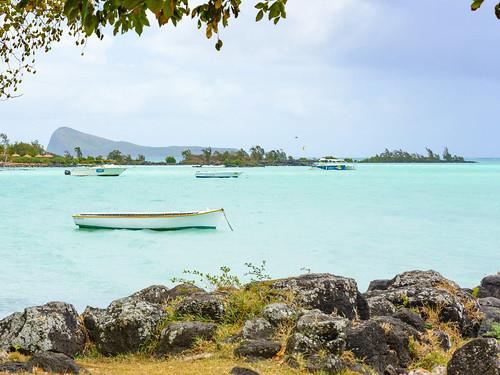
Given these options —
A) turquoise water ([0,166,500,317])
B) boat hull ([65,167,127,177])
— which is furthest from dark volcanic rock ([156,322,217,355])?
boat hull ([65,167,127,177])

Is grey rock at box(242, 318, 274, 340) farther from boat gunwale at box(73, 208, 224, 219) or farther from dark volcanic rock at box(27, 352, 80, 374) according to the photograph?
boat gunwale at box(73, 208, 224, 219)

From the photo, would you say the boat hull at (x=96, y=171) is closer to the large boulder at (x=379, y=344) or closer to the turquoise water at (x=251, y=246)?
the turquoise water at (x=251, y=246)

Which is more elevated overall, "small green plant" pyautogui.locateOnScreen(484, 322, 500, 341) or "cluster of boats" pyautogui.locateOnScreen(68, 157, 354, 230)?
"small green plant" pyautogui.locateOnScreen(484, 322, 500, 341)

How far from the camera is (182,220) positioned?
32156 millimetres

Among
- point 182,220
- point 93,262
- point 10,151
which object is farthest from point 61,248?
point 10,151

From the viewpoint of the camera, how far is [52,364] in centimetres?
646

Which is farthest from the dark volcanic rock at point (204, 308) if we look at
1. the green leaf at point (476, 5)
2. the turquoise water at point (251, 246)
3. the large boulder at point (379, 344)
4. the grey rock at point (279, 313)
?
the turquoise water at point (251, 246)

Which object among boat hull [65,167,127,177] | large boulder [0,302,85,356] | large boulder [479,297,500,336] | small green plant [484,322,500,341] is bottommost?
boat hull [65,167,127,177]

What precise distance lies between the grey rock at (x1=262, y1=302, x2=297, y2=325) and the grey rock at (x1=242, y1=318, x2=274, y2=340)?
5.6 inches

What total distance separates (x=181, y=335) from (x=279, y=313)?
50.2 inches

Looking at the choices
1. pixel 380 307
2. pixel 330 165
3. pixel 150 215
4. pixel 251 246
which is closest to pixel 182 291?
pixel 380 307

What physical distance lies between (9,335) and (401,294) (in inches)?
223

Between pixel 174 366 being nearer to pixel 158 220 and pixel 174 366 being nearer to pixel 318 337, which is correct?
pixel 318 337

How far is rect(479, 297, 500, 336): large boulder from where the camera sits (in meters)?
9.22
